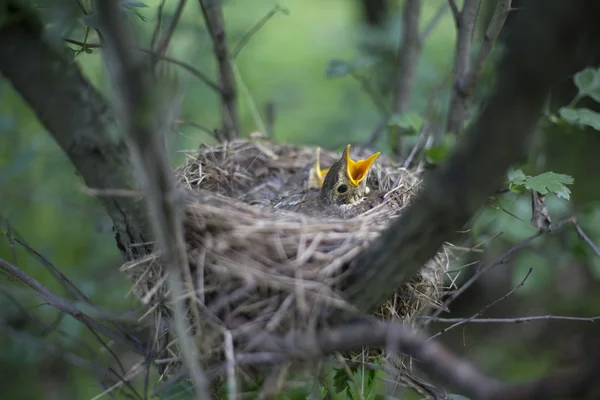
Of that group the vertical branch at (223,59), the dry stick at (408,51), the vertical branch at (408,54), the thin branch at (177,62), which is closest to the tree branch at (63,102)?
the thin branch at (177,62)

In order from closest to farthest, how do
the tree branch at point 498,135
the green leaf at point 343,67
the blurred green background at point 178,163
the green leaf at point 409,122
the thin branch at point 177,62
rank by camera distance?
1. the tree branch at point 498,135
2. the thin branch at point 177,62
3. the green leaf at point 409,122
4. the green leaf at point 343,67
5. the blurred green background at point 178,163

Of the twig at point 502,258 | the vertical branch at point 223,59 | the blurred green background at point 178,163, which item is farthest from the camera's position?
the blurred green background at point 178,163

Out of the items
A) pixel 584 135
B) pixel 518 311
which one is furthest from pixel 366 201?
pixel 518 311

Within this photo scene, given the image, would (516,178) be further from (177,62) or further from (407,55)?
(407,55)

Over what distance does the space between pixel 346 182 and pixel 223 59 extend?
98 centimetres

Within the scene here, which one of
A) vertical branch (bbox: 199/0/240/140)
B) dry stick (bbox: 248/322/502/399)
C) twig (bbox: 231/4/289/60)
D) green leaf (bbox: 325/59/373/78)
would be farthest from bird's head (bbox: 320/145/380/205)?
dry stick (bbox: 248/322/502/399)

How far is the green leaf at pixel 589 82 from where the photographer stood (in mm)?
2791

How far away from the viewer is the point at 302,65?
803cm

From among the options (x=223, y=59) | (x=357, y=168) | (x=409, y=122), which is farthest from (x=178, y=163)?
(x=409, y=122)

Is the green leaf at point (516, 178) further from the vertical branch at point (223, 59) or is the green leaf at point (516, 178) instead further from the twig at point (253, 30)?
the vertical branch at point (223, 59)

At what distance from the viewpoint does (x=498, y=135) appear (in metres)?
1.25

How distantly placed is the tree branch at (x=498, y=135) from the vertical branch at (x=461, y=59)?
1613 millimetres

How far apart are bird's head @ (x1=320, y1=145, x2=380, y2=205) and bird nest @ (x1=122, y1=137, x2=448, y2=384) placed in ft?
2.07

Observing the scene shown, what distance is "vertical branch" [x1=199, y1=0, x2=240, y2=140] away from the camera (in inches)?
120
